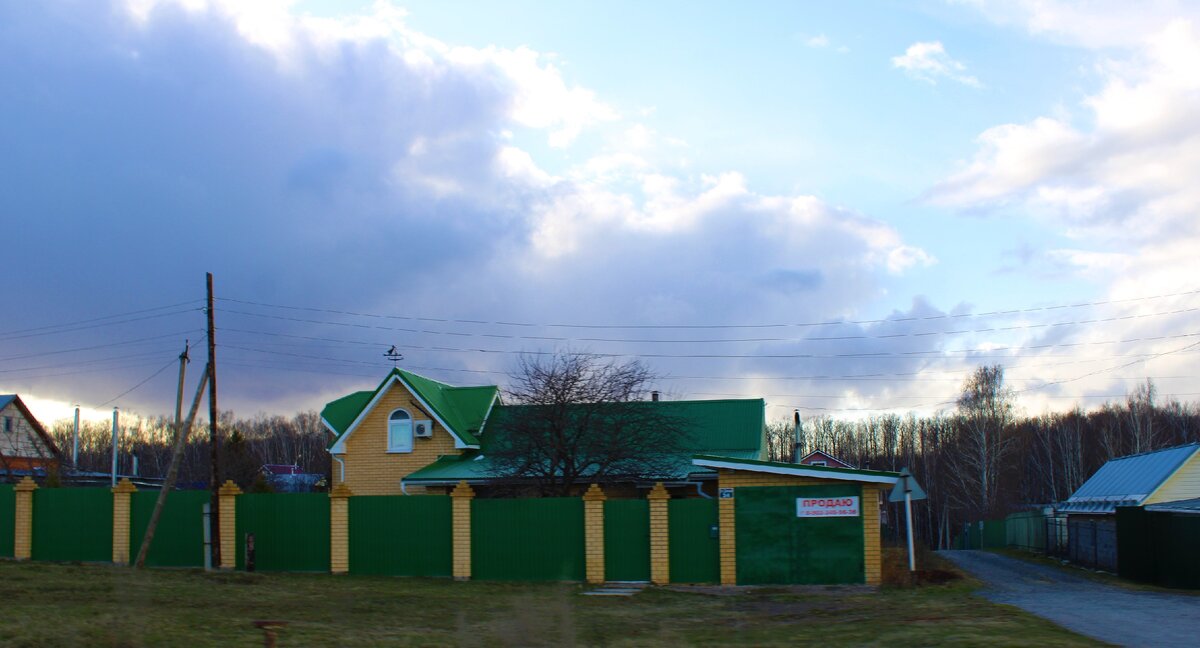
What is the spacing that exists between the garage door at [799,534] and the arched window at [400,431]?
1531 centimetres

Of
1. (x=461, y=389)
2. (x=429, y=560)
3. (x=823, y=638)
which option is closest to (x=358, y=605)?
(x=429, y=560)

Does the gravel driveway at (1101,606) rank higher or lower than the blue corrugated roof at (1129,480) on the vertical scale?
lower

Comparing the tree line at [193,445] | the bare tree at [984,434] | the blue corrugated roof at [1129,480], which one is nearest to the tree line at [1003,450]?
the bare tree at [984,434]

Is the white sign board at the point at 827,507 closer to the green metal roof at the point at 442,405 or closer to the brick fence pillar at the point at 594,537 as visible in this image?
the brick fence pillar at the point at 594,537

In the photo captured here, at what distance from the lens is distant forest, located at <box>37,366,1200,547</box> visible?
6781 centimetres

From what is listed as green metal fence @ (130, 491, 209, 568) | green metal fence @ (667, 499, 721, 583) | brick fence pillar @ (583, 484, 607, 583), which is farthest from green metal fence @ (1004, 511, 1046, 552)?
green metal fence @ (130, 491, 209, 568)

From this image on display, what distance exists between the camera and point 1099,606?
17.4 metres

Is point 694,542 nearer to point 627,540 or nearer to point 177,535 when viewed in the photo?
point 627,540

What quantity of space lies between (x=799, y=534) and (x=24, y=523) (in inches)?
809

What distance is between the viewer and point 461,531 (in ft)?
77.6

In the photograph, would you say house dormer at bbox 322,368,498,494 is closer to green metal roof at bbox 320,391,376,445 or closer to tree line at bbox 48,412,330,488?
green metal roof at bbox 320,391,376,445

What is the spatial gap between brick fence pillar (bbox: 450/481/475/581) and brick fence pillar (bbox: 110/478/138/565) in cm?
925

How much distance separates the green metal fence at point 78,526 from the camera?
2661cm

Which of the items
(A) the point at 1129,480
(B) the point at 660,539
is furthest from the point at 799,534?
(A) the point at 1129,480
